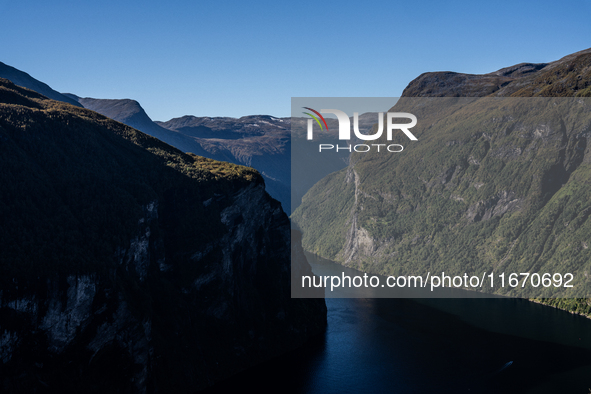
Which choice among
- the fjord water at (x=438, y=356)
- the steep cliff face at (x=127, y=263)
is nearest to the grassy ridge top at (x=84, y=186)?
the steep cliff face at (x=127, y=263)

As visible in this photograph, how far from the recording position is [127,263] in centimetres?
10850

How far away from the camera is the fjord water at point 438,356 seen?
111 metres

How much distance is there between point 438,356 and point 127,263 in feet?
262

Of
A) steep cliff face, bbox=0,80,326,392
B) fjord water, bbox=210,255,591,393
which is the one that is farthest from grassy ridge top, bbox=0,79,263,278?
fjord water, bbox=210,255,591,393

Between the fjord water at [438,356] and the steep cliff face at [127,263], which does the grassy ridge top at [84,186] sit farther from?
the fjord water at [438,356]

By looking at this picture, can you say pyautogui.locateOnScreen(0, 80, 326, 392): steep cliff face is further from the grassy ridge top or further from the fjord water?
the fjord water

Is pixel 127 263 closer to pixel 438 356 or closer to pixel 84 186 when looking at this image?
pixel 84 186

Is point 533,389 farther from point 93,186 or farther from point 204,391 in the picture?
point 93,186

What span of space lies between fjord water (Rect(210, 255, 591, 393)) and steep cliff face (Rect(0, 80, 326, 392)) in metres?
10.0

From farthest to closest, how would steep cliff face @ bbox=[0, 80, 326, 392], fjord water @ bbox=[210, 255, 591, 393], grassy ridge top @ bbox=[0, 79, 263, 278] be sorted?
fjord water @ bbox=[210, 255, 591, 393] → grassy ridge top @ bbox=[0, 79, 263, 278] → steep cliff face @ bbox=[0, 80, 326, 392]

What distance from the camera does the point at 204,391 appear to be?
4306 inches

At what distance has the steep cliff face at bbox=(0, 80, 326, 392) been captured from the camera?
291 ft

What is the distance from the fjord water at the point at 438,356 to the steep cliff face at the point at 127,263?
10006 mm

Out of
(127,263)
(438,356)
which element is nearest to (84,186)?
(127,263)
